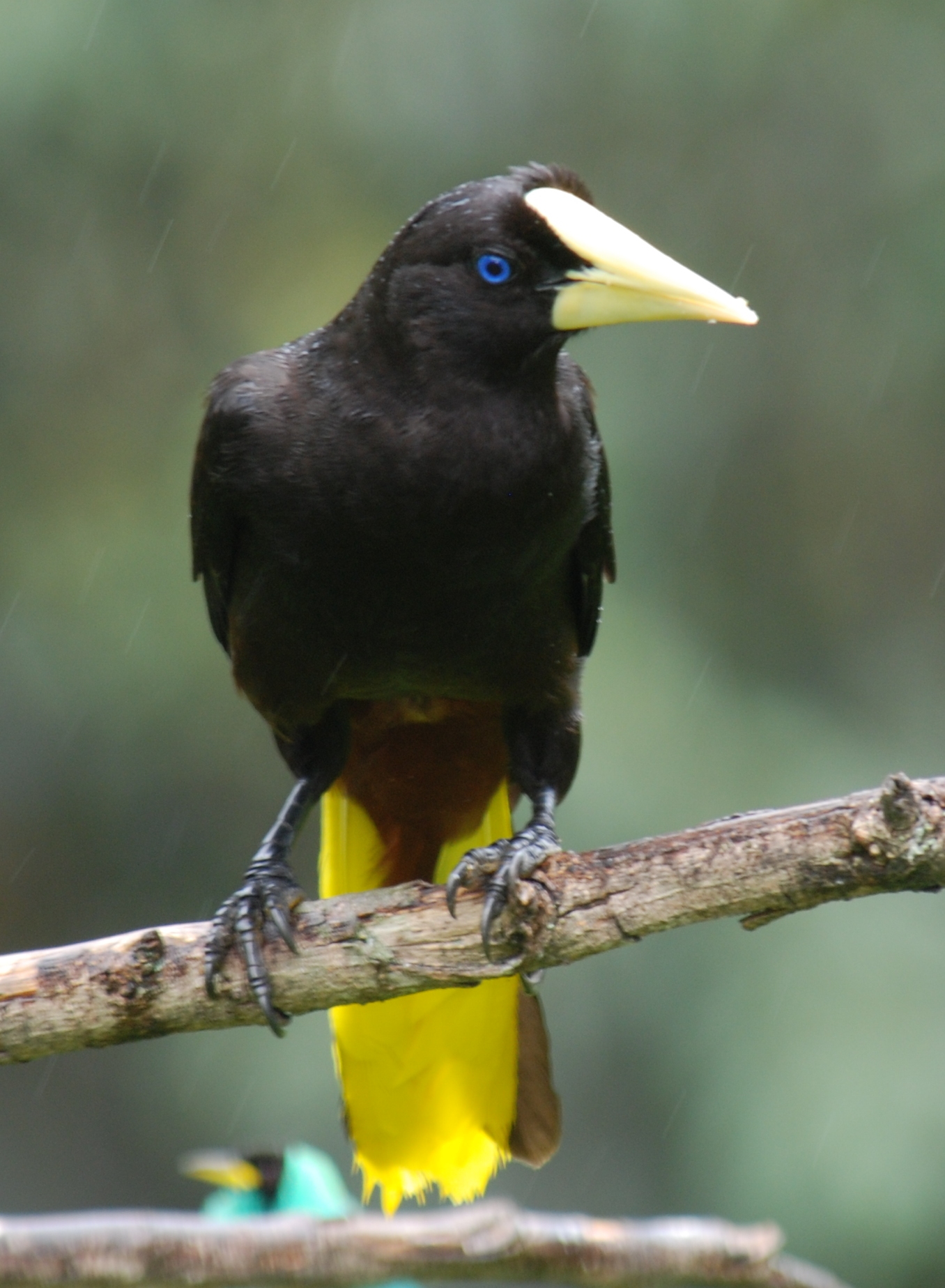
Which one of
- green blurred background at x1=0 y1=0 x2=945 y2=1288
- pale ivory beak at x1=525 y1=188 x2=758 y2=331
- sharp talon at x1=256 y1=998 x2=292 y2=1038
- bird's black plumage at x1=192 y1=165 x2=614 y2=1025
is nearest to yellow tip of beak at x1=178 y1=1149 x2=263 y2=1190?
green blurred background at x1=0 y1=0 x2=945 y2=1288

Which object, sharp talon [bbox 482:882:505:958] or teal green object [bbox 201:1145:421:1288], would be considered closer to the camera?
sharp talon [bbox 482:882:505:958]

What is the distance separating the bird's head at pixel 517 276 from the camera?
2.66 meters

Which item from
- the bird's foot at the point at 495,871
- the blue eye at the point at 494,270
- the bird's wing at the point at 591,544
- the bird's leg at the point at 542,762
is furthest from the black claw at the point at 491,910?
the blue eye at the point at 494,270

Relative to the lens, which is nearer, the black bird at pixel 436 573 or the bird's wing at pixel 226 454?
the black bird at pixel 436 573

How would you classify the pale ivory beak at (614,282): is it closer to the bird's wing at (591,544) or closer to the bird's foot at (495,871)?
the bird's wing at (591,544)

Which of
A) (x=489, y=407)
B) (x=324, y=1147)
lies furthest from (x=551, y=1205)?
(x=489, y=407)

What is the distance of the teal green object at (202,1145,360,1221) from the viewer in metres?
3.37

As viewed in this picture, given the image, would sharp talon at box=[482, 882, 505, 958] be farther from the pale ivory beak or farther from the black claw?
the pale ivory beak

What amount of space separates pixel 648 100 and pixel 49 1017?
3.89 m

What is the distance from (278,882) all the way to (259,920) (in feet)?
0.68

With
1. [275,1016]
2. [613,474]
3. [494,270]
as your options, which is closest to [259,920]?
[275,1016]

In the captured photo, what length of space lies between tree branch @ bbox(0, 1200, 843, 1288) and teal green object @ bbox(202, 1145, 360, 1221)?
1.86 meters

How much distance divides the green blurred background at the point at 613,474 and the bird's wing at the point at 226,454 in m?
1.46

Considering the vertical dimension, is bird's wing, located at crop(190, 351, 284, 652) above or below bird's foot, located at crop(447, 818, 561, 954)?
above
